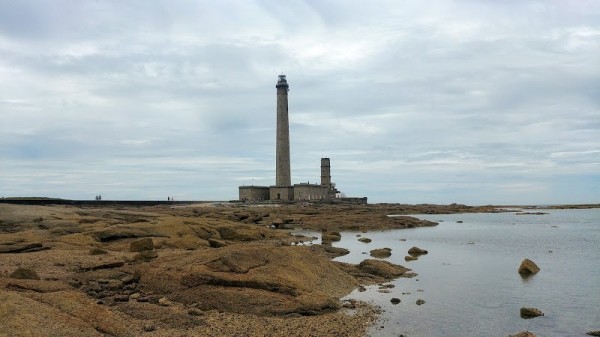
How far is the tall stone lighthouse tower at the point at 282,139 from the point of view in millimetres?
89062

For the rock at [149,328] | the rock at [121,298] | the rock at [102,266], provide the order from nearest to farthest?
the rock at [149,328] → the rock at [121,298] → the rock at [102,266]

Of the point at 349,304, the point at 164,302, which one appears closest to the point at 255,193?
the point at 349,304

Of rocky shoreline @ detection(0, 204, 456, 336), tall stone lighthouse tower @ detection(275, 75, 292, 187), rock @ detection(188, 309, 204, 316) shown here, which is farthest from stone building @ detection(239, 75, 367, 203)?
rock @ detection(188, 309, 204, 316)

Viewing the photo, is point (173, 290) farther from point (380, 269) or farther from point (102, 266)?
point (380, 269)

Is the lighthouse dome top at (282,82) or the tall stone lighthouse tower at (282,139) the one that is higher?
the lighthouse dome top at (282,82)

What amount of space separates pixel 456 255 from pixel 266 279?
19782 millimetres

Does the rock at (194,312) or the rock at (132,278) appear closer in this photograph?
the rock at (194,312)

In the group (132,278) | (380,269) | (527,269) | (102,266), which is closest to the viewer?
(132,278)

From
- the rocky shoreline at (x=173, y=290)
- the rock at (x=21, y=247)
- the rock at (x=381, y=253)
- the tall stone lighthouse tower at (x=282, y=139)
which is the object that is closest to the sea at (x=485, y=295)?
the rock at (x=381, y=253)

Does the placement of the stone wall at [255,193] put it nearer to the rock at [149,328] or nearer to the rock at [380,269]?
the rock at [380,269]

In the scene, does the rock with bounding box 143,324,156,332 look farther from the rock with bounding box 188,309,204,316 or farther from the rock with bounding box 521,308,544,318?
the rock with bounding box 521,308,544,318

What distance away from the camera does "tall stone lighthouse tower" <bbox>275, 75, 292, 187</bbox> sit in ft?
292

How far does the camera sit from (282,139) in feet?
291

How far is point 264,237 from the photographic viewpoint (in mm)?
33969
